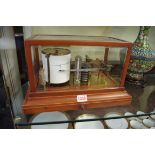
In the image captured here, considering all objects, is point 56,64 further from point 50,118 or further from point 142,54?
point 142,54

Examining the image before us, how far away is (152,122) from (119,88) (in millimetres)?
216

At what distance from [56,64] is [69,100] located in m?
0.16

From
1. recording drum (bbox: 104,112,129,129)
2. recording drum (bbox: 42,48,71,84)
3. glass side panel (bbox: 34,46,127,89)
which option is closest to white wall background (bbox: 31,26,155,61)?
glass side panel (bbox: 34,46,127,89)

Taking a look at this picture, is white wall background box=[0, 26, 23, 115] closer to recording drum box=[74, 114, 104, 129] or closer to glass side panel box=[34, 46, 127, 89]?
glass side panel box=[34, 46, 127, 89]

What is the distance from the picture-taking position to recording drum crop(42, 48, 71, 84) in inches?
23.6

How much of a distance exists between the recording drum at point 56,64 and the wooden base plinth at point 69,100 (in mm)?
63

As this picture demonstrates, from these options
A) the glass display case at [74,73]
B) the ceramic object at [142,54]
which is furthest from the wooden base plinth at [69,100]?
the ceramic object at [142,54]

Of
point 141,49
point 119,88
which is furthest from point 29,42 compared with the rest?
point 141,49

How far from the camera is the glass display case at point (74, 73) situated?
0.60 metres

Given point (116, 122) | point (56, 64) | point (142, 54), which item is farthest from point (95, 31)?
point (116, 122)

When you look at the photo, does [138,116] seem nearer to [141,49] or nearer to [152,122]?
[152,122]

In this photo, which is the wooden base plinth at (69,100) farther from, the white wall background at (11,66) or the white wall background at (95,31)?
the white wall background at (95,31)
